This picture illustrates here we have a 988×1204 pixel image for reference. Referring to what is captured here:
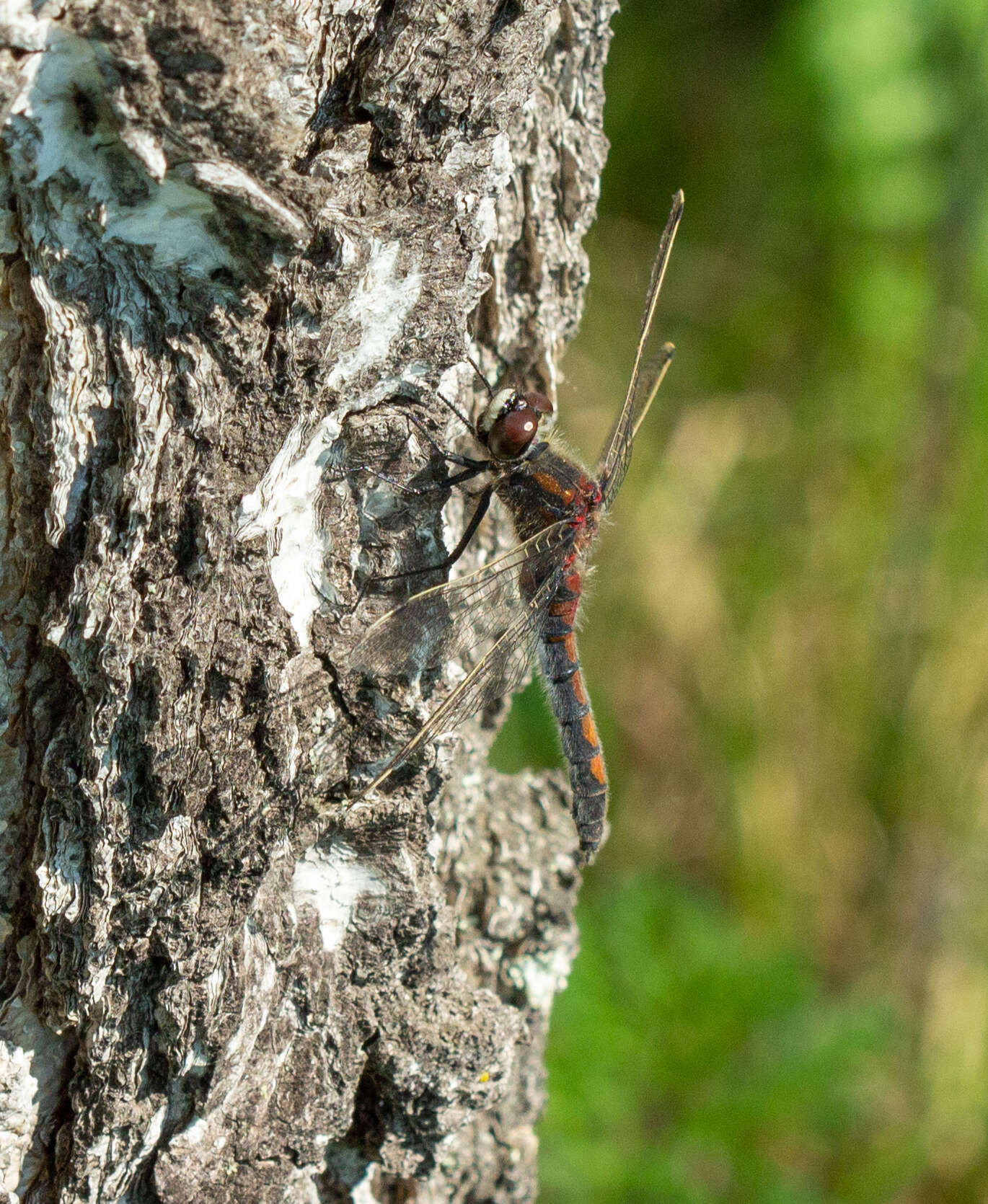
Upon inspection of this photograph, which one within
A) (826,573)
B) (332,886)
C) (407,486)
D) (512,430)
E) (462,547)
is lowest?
(332,886)

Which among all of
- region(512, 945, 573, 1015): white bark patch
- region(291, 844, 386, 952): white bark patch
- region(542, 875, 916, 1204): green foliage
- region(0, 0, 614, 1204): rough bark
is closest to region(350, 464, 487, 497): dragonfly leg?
region(0, 0, 614, 1204): rough bark

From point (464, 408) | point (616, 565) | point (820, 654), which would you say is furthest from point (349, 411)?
point (820, 654)

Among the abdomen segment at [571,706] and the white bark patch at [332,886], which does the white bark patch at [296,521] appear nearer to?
the white bark patch at [332,886]

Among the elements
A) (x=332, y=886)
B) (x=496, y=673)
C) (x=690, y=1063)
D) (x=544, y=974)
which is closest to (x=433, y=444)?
(x=496, y=673)

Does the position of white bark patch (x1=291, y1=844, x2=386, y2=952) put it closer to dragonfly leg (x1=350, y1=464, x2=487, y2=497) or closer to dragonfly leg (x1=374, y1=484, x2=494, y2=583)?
dragonfly leg (x1=374, y1=484, x2=494, y2=583)

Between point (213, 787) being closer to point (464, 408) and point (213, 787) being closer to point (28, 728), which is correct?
point (28, 728)

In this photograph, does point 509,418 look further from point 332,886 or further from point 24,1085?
point 24,1085
